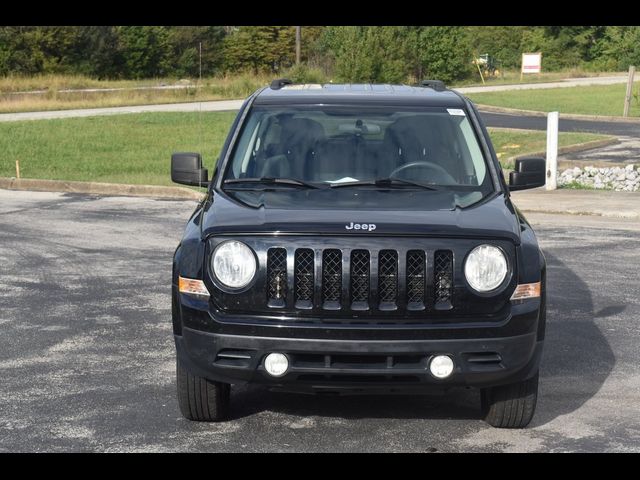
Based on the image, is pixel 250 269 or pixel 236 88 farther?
pixel 236 88

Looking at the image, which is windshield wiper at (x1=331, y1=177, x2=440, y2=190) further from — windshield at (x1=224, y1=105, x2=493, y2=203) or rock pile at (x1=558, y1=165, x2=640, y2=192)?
rock pile at (x1=558, y1=165, x2=640, y2=192)

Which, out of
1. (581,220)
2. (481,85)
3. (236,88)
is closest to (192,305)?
(581,220)

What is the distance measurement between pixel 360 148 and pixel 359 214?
1.21 m

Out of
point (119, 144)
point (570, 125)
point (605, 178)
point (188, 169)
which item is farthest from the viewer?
point (570, 125)

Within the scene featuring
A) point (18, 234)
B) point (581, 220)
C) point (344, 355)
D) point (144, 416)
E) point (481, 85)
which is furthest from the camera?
point (481, 85)

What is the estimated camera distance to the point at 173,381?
23.9 feet

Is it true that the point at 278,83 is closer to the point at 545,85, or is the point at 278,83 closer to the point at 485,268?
the point at 485,268

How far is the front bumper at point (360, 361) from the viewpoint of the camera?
5.62m

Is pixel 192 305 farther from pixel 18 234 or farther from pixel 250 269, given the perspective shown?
pixel 18 234

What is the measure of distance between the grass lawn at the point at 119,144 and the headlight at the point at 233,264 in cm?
1346

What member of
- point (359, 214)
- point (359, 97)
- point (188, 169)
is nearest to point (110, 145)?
point (188, 169)

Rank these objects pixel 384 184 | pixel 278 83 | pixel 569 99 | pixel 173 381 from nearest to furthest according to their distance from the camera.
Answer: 1. pixel 384 184
2. pixel 173 381
3. pixel 278 83
4. pixel 569 99

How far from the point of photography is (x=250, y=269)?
577cm

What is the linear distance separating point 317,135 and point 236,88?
42492 mm
